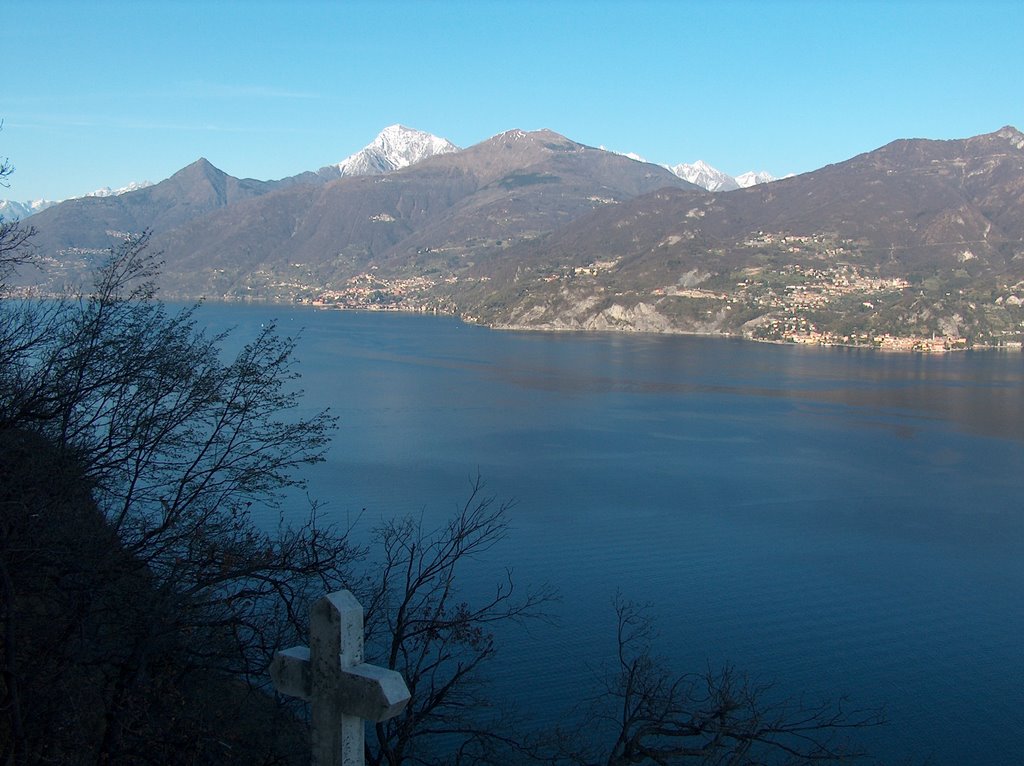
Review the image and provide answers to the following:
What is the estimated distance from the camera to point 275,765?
326cm

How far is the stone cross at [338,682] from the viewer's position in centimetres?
218

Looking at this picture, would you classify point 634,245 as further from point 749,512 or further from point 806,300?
point 749,512

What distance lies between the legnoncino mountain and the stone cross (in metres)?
61.1

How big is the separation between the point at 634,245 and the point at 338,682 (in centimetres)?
9814

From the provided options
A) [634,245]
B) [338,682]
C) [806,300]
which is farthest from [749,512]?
[634,245]

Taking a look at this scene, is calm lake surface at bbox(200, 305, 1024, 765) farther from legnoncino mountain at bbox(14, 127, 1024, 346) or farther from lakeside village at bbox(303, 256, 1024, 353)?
legnoncino mountain at bbox(14, 127, 1024, 346)

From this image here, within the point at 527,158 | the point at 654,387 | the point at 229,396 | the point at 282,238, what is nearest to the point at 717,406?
the point at 654,387

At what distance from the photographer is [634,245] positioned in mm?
98312

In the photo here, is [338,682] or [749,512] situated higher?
[338,682]

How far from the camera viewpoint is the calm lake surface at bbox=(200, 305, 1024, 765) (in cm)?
1009

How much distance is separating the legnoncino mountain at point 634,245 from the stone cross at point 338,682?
6113 centimetres

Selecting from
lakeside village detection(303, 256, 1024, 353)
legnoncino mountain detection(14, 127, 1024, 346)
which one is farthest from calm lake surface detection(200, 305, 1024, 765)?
legnoncino mountain detection(14, 127, 1024, 346)

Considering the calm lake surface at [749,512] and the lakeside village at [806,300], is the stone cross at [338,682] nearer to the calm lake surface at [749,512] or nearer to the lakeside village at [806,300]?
the calm lake surface at [749,512]

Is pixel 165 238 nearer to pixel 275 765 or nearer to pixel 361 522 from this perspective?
pixel 361 522
